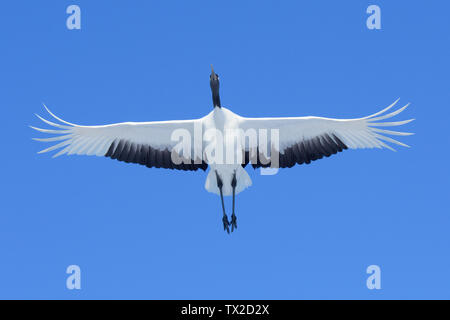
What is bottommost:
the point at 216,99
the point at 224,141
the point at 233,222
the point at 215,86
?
the point at 233,222

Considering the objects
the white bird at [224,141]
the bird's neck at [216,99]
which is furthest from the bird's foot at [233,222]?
the bird's neck at [216,99]

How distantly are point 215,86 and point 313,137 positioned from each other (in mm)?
2461

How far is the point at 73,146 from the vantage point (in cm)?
2330

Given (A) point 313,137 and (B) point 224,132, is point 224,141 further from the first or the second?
(A) point 313,137

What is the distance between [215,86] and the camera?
2312 cm

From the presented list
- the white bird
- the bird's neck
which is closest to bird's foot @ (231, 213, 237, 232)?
the white bird

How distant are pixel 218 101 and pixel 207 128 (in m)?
0.65

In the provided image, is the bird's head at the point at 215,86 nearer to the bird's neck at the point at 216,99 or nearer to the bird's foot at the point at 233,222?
the bird's neck at the point at 216,99

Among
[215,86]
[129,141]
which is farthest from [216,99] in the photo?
[129,141]

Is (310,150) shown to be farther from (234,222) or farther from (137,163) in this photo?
(137,163)

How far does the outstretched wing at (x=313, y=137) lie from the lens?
74.1ft

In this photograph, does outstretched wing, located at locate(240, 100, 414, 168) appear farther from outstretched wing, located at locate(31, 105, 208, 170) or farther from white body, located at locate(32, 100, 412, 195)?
outstretched wing, located at locate(31, 105, 208, 170)

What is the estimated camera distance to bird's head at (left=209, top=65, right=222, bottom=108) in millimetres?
22938
